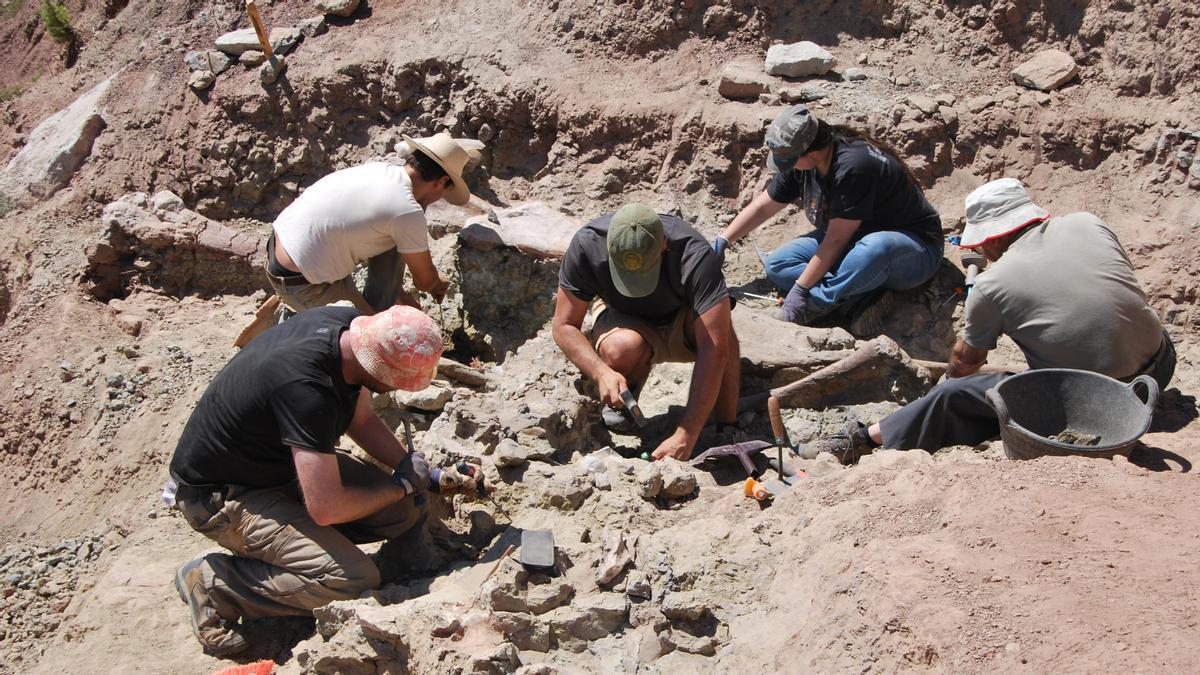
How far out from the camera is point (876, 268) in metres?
5.25

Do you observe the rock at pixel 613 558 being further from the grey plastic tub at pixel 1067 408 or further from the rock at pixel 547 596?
the grey plastic tub at pixel 1067 408

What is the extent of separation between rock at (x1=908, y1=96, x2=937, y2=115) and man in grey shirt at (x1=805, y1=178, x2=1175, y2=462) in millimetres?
2602

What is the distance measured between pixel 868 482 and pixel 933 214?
265 cm

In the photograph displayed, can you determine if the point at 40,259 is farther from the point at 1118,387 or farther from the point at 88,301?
the point at 1118,387

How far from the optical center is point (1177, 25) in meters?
5.93

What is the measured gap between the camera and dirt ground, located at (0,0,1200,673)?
2.63 m

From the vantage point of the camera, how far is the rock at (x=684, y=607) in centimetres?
275

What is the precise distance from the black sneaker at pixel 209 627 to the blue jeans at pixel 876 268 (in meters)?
3.45

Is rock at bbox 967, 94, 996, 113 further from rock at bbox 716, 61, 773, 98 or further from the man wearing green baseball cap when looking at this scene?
the man wearing green baseball cap

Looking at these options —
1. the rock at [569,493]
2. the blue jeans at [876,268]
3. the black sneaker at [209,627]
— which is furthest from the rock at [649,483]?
the blue jeans at [876,268]

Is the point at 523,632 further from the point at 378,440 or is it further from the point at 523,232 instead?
the point at 523,232

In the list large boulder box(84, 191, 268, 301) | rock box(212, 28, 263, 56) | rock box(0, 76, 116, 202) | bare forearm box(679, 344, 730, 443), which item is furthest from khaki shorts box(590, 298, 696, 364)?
rock box(0, 76, 116, 202)

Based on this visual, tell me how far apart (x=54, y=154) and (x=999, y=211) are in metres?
6.98

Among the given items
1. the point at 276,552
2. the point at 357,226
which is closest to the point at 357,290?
the point at 357,226
